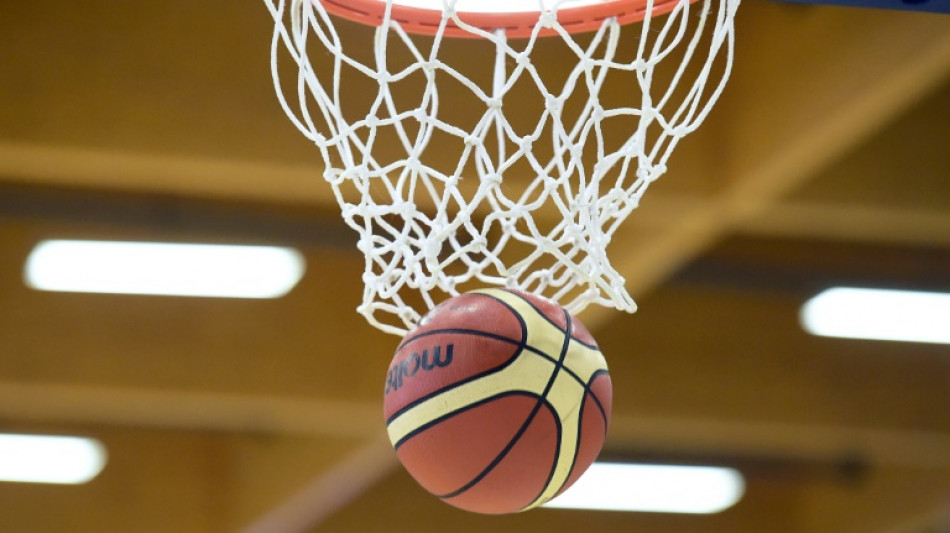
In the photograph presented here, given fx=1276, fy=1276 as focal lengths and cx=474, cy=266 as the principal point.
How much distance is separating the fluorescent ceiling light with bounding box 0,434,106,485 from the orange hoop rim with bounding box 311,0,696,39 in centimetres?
420

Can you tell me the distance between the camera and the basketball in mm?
2111

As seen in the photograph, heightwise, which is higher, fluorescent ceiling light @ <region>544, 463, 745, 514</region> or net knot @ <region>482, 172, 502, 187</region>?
fluorescent ceiling light @ <region>544, 463, 745, 514</region>

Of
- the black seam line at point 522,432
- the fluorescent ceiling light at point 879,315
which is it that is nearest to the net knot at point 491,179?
the black seam line at point 522,432

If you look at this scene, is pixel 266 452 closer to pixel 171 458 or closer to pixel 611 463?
pixel 171 458

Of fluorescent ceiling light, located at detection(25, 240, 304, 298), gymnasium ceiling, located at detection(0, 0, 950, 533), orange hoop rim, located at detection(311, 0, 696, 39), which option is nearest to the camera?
orange hoop rim, located at detection(311, 0, 696, 39)

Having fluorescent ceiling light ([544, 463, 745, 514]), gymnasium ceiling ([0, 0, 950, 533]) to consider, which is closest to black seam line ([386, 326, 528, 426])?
gymnasium ceiling ([0, 0, 950, 533])

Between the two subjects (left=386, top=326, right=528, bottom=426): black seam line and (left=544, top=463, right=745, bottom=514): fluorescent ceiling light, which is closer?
(left=386, top=326, right=528, bottom=426): black seam line

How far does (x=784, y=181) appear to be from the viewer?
4367 millimetres

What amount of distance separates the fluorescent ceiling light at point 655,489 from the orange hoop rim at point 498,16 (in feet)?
15.1

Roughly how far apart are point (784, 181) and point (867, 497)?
11.0 ft

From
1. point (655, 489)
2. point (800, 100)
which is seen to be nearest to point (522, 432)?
point (800, 100)

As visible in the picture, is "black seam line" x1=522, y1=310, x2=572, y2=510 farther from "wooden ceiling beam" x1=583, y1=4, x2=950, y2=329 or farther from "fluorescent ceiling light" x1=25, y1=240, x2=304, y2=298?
"fluorescent ceiling light" x1=25, y1=240, x2=304, y2=298

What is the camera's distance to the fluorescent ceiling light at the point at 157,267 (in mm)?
5141

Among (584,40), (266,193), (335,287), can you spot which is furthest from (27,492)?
(584,40)
